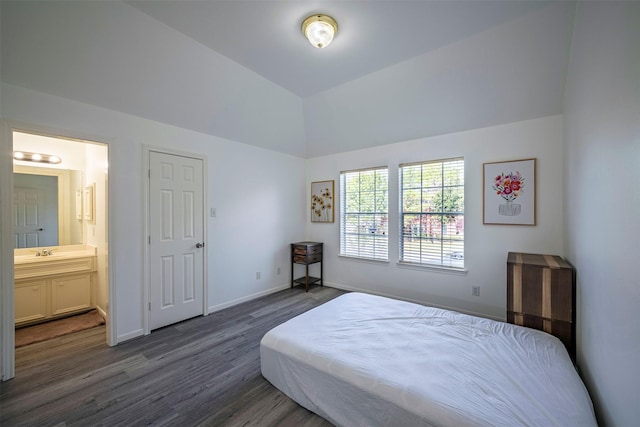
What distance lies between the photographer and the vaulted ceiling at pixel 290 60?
6.72ft

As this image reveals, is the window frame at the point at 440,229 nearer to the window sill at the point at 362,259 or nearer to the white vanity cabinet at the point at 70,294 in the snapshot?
the window sill at the point at 362,259

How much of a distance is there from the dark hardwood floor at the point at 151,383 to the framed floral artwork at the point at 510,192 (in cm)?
300

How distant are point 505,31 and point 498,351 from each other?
2.77m

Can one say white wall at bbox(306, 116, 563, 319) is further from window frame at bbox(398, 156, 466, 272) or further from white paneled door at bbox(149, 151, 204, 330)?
white paneled door at bbox(149, 151, 204, 330)

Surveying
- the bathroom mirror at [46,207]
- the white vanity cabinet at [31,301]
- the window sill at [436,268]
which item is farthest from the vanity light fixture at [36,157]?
the window sill at [436,268]

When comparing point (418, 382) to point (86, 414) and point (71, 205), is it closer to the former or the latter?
point (86, 414)

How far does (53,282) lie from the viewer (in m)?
3.23

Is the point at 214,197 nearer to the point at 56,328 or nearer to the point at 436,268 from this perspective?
the point at 56,328

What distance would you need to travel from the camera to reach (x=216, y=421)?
1.67 meters

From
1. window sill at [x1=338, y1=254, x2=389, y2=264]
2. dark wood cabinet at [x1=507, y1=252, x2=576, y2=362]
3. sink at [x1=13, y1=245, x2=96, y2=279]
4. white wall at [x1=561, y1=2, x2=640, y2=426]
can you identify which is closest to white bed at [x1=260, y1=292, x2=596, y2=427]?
white wall at [x1=561, y1=2, x2=640, y2=426]

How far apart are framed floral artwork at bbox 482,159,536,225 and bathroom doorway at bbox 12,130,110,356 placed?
4.69 metres

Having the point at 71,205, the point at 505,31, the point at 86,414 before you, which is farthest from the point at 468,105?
the point at 71,205

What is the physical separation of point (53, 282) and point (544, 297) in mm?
5550

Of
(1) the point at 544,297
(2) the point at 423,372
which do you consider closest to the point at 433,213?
(1) the point at 544,297
